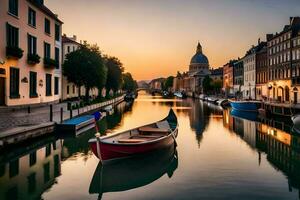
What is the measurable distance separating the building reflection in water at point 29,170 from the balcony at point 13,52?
42.9ft

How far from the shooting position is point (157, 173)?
52.4 ft

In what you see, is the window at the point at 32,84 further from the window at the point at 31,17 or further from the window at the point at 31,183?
the window at the point at 31,183

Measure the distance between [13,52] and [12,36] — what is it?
218 cm

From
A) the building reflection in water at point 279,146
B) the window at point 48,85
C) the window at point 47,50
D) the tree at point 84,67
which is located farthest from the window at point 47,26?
the building reflection in water at point 279,146

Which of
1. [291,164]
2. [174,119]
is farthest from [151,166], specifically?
[174,119]

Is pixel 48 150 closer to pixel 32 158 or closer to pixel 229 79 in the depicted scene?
pixel 32 158

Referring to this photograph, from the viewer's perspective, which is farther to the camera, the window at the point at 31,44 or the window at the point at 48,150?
the window at the point at 31,44

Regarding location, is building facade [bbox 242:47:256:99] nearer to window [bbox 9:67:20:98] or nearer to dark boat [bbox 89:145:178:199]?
window [bbox 9:67:20:98]

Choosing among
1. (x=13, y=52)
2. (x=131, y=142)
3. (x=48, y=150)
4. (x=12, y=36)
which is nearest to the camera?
(x=131, y=142)

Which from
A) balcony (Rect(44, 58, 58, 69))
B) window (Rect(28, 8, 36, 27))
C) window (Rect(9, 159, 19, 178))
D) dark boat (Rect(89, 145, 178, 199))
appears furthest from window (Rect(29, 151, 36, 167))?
balcony (Rect(44, 58, 58, 69))

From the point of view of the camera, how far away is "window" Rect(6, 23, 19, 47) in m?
31.9

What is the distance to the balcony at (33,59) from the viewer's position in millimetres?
36281

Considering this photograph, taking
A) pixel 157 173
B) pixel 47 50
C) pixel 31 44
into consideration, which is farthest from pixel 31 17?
pixel 157 173

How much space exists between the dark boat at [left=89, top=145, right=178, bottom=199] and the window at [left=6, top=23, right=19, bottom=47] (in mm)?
20342
